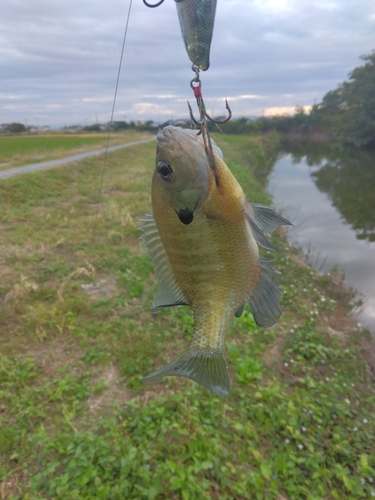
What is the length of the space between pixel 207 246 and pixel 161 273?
11.0 inches

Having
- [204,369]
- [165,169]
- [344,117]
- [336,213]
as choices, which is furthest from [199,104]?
[344,117]

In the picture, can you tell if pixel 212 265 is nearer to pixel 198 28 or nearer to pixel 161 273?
pixel 161 273

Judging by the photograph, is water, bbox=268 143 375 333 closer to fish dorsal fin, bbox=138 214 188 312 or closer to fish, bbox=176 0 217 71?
fish dorsal fin, bbox=138 214 188 312

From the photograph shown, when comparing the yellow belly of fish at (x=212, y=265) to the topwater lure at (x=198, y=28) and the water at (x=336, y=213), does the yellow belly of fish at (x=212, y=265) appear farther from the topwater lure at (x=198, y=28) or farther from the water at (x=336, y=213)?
the water at (x=336, y=213)

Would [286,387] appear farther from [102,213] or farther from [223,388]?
[102,213]

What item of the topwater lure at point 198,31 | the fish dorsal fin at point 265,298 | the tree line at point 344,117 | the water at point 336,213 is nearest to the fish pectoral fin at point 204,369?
the fish dorsal fin at point 265,298

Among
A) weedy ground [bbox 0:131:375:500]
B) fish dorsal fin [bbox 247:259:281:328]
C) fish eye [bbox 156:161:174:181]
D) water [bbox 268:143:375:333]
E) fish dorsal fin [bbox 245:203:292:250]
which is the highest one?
fish eye [bbox 156:161:174:181]

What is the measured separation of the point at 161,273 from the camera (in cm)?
156

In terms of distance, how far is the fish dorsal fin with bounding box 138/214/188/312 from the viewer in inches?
59.9

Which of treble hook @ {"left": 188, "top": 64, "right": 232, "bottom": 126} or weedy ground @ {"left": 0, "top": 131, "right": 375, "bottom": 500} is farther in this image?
weedy ground @ {"left": 0, "top": 131, "right": 375, "bottom": 500}

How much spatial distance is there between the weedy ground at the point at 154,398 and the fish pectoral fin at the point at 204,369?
180cm

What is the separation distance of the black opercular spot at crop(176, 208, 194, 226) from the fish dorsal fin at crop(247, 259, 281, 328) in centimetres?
35

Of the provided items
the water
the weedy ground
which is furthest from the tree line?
the weedy ground

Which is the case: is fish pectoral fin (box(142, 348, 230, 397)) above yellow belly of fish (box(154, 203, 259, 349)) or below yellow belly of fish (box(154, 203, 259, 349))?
below
